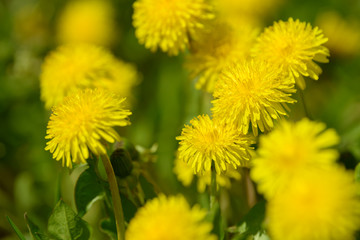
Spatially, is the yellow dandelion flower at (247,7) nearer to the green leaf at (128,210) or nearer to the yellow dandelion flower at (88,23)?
the yellow dandelion flower at (88,23)

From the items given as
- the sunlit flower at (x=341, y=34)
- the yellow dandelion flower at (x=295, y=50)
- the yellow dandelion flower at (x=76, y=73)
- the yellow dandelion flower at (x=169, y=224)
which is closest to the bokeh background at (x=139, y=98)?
the sunlit flower at (x=341, y=34)

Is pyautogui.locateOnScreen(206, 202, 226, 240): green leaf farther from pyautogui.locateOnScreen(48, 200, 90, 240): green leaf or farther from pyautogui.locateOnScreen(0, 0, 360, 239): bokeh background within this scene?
pyautogui.locateOnScreen(0, 0, 360, 239): bokeh background

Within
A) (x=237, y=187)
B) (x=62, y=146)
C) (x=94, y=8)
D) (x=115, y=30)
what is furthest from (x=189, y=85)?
(x=62, y=146)

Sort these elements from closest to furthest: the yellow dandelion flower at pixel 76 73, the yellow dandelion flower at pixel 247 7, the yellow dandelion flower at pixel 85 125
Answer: the yellow dandelion flower at pixel 85 125 < the yellow dandelion flower at pixel 76 73 < the yellow dandelion flower at pixel 247 7

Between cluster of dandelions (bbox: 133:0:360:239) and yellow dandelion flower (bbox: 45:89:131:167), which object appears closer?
cluster of dandelions (bbox: 133:0:360:239)

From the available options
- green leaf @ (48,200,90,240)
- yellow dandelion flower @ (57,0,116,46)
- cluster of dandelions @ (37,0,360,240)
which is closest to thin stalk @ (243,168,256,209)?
cluster of dandelions @ (37,0,360,240)

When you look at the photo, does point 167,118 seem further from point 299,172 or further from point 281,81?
point 299,172
